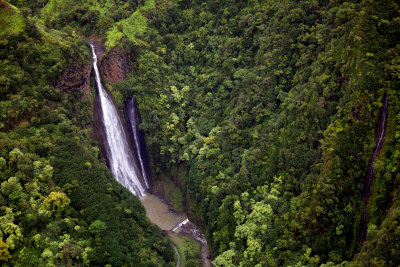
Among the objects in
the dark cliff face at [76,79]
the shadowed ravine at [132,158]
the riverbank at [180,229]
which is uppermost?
the dark cliff face at [76,79]

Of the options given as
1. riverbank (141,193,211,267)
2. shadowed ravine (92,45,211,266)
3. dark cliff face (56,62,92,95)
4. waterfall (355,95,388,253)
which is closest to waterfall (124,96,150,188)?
shadowed ravine (92,45,211,266)

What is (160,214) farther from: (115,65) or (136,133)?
(115,65)

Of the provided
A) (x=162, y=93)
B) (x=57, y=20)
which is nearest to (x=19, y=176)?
(x=162, y=93)

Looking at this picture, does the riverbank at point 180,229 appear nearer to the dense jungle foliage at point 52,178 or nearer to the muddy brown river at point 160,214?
the muddy brown river at point 160,214

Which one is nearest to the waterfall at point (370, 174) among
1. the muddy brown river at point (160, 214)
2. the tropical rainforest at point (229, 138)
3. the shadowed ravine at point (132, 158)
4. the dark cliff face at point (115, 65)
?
the tropical rainforest at point (229, 138)

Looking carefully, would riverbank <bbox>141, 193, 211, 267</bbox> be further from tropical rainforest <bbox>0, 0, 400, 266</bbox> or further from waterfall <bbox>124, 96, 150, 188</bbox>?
A: waterfall <bbox>124, 96, 150, 188</bbox>
